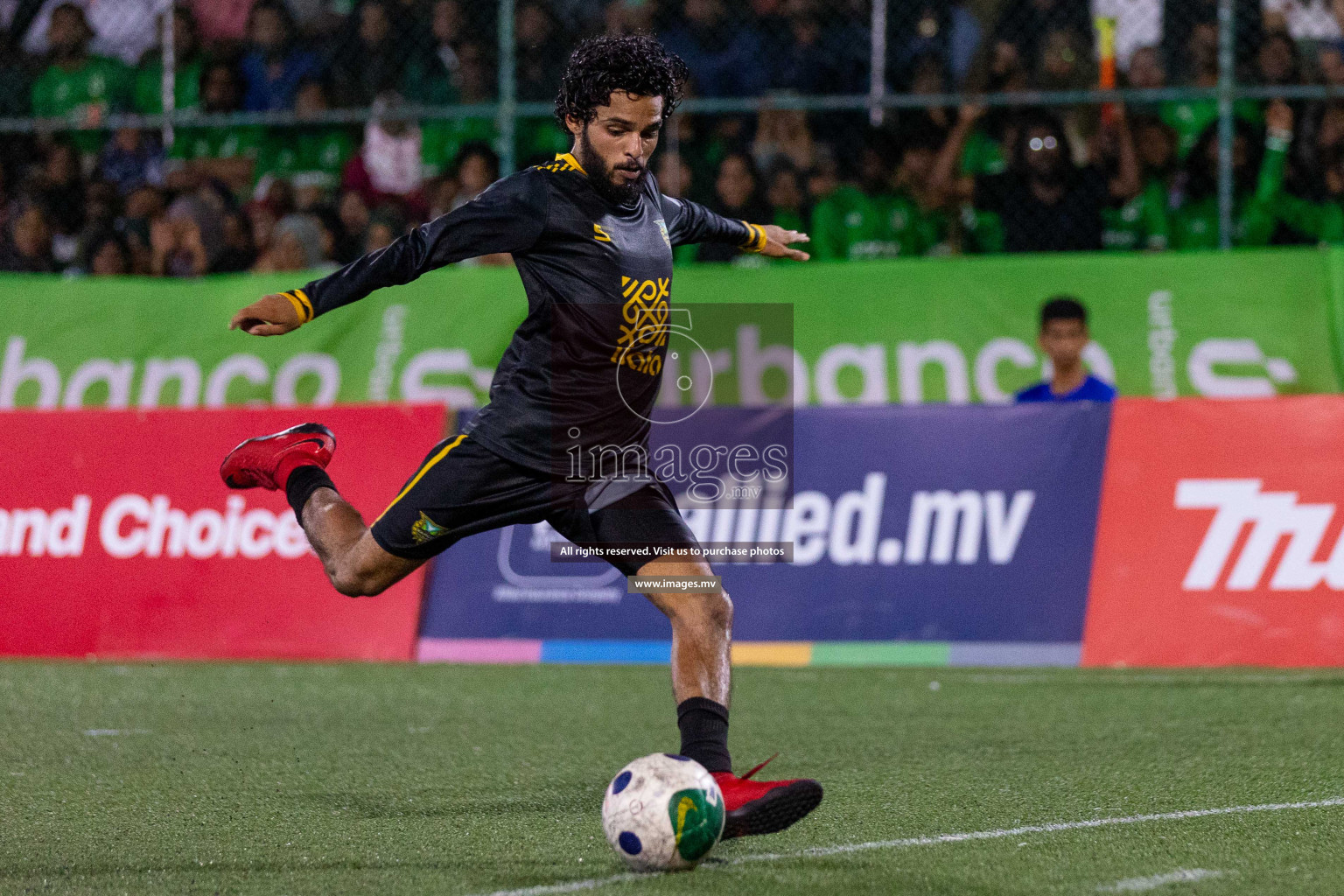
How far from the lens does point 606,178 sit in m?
4.95

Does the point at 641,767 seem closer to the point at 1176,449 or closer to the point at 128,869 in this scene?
the point at 128,869

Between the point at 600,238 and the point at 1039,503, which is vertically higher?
the point at 600,238

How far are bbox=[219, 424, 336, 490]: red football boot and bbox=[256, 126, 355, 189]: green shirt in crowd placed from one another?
7.40 m

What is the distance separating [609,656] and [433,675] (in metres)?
0.98

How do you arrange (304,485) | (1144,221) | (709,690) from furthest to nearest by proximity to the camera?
(1144,221), (304,485), (709,690)

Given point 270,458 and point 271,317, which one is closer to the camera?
point 271,317

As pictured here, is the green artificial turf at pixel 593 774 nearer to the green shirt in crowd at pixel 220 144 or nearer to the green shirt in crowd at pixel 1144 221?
the green shirt in crowd at pixel 1144 221

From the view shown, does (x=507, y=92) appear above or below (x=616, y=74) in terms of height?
below

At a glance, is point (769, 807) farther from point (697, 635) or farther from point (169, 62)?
point (169, 62)

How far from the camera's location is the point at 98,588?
32.2ft

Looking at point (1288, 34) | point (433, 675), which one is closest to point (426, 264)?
point (433, 675)

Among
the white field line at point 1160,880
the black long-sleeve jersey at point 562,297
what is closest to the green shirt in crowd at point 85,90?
the black long-sleeve jersey at point 562,297

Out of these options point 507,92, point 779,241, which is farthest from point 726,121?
point 779,241

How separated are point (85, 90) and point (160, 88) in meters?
0.64
